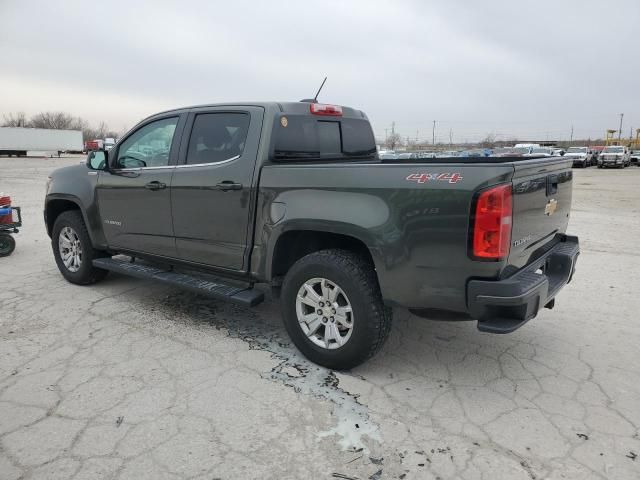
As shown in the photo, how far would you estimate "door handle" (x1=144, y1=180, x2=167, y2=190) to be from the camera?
4.18 m

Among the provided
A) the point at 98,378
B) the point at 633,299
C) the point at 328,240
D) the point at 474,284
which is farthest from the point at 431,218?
the point at 633,299

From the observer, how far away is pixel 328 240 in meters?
3.54

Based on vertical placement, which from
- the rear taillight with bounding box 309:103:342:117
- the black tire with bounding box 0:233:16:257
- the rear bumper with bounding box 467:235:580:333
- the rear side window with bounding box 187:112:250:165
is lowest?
the black tire with bounding box 0:233:16:257

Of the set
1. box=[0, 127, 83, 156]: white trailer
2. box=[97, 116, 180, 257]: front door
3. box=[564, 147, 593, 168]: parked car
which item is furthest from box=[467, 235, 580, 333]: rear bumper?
box=[0, 127, 83, 156]: white trailer

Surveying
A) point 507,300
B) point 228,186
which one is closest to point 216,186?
point 228,186

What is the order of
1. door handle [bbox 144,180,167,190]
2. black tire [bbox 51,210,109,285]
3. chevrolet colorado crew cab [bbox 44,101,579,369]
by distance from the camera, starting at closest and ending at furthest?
chevrolet colorado crew cab [bbox 44,101,579,369] → door handle [bbox 144,180,167,190] → black tire [bbox 51,210,109,285]

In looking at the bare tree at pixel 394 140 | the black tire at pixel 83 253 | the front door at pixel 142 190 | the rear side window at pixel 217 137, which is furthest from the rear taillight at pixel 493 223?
the bare tree at pixel 394 140

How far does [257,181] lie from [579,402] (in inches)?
103

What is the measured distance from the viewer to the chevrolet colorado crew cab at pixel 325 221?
2.74 metres

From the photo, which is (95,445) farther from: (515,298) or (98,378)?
(515,298)

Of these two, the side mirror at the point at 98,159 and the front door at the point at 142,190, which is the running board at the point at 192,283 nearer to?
the front door at the point at 142,190

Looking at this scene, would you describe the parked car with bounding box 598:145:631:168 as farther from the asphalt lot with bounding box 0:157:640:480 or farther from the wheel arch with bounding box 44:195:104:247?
the wheel arch with bounding box 44:195:104:247

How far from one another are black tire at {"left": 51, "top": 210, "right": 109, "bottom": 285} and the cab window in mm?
919

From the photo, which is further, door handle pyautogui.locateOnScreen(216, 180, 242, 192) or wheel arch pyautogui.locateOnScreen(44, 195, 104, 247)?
wheel arch pyautogui.locateOnScreen(44, 195, 104, 247)
